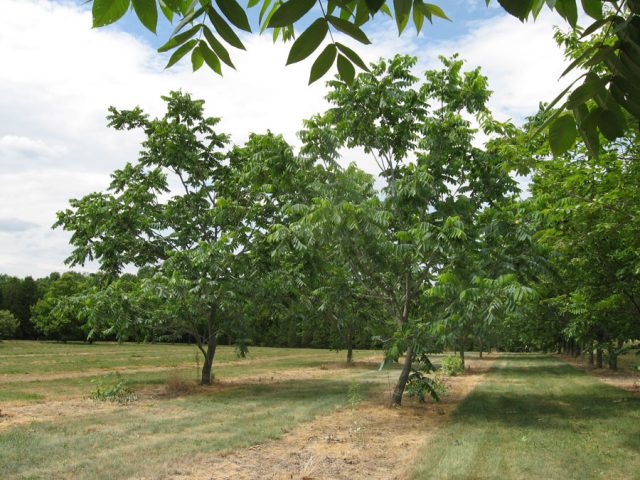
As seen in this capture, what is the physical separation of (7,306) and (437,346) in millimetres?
70921

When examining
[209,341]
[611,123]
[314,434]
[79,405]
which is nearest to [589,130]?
[611,123]

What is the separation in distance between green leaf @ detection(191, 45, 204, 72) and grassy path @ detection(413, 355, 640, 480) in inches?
281

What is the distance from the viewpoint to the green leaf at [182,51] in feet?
5.45

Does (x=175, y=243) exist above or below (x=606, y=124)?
above

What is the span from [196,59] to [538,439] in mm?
10660

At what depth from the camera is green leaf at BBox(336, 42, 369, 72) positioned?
151cm

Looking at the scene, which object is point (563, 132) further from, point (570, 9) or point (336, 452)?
point (336, 452)

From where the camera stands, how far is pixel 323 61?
1.48m

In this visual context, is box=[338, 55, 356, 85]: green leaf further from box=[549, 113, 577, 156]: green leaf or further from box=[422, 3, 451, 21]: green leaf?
box=[549, 113, 577, 156]: green leaf

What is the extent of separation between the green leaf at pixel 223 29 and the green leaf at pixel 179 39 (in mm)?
93

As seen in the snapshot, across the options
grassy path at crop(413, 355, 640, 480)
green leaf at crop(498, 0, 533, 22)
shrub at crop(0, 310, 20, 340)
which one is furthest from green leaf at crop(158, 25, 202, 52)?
shrub at crop(0, 310, 20, 340)

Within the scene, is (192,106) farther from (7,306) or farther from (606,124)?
(7,306)

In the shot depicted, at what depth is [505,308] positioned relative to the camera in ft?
34.7

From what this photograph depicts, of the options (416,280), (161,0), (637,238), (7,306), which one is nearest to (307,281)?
(416,280)
